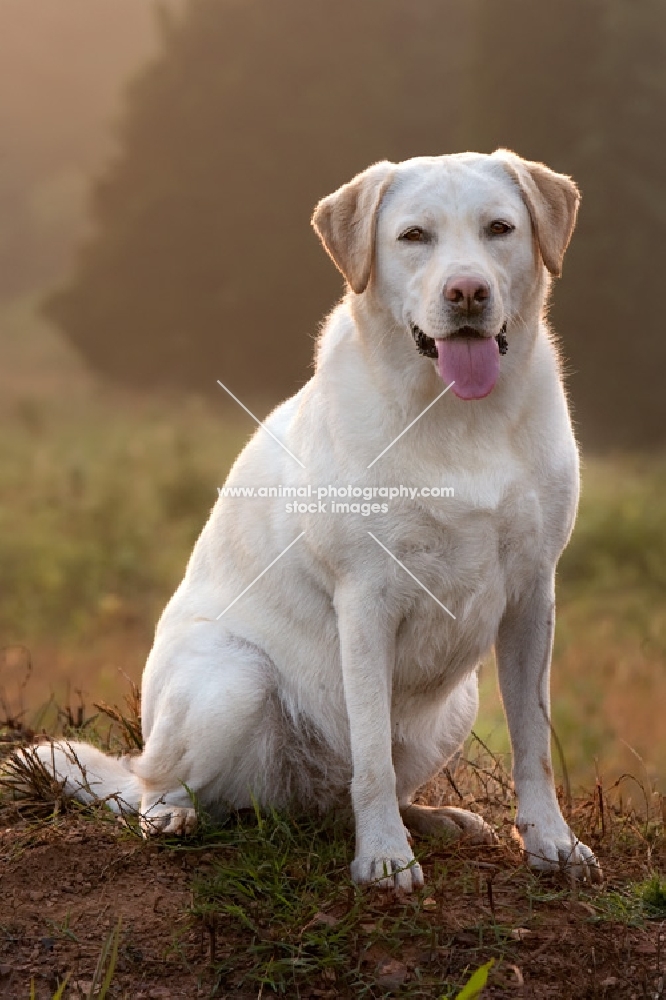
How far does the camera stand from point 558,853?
383cm

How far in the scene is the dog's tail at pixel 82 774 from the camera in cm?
430

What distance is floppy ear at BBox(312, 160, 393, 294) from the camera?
3.68 metres

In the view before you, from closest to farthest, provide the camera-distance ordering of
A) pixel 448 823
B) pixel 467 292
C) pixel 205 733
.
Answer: pixel 467 292 < pixel 205 733 < pixel 448 823

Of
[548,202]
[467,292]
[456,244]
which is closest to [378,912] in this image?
[467,292]

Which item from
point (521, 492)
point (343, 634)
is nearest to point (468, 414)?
point (521, 492)

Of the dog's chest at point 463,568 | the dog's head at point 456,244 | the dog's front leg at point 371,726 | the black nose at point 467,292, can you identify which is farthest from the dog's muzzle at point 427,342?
the dog's front leg at point 371,726

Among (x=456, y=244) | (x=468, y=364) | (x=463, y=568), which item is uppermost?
(x=456, y=244)

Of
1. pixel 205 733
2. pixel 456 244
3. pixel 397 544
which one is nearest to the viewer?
pixel 456 244

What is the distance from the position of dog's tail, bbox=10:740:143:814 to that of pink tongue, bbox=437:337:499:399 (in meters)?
1.93

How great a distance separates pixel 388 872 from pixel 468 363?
159 centimetres

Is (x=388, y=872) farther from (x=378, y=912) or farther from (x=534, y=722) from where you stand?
(x=534, y=722)

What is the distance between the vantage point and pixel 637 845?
4309mm

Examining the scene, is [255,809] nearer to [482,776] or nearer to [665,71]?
[482,776]

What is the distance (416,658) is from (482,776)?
1.26 metres
